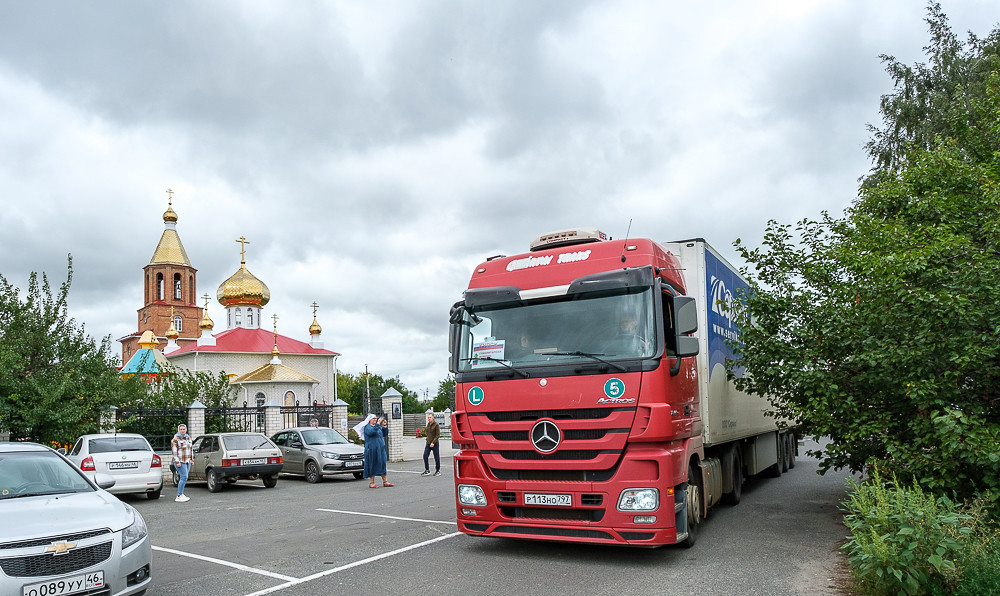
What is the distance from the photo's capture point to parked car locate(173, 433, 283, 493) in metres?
17.3

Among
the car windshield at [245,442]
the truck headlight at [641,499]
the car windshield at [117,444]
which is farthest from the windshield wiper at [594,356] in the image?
the car windshield at [245,442]

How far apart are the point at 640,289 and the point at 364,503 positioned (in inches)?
332

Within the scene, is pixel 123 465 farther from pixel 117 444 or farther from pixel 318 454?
pixel 318 454

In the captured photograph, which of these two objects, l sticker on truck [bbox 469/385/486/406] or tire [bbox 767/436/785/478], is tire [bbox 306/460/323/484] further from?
l sticker on truck [bbox 469/385/486/406]

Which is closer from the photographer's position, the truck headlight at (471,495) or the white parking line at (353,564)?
the white parking line at (353,564)

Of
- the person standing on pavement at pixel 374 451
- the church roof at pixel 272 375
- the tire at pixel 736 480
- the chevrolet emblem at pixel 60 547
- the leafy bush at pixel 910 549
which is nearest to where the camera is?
the chevrolet emblem at pixel 60 547

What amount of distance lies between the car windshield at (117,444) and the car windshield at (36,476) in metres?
8.88

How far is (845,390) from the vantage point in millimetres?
8891

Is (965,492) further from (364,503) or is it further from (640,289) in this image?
(364,503)

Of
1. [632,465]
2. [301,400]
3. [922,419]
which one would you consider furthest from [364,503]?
[301,400]

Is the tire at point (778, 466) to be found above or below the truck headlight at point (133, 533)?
below

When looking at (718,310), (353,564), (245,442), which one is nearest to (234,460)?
(245,442)

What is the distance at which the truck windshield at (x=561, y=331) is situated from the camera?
7.18 metres

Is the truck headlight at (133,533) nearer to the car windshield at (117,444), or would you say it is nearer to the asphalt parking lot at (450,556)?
the asphalt parking lot at (450,556)
